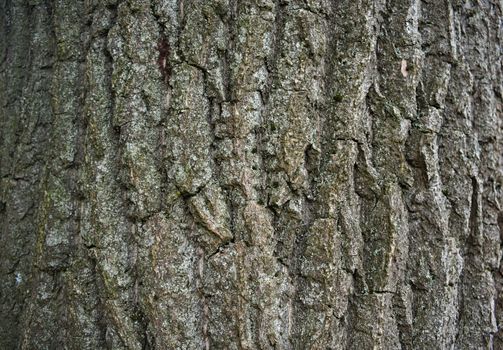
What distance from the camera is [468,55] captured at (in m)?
1.83

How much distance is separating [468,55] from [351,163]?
685 millimetres

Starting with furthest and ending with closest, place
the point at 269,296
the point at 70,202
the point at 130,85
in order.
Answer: the point at 70,202 → the point at 130,85 → the point at 269,296

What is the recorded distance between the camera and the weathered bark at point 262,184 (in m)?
1.49

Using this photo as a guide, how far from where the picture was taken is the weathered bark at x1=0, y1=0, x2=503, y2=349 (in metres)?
1.49

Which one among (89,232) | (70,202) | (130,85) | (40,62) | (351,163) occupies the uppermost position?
(40,62)

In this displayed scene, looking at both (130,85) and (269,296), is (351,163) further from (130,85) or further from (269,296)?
(130,85)

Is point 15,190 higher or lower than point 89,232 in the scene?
higher

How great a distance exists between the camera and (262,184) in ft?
4.96

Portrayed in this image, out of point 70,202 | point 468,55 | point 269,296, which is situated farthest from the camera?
point 468,55

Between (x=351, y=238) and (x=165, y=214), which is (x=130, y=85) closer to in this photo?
(x=165, y=214)

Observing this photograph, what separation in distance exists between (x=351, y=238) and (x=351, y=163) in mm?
228

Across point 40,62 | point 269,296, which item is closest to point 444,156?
point 269,296

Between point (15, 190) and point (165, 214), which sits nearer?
point (165, 214)

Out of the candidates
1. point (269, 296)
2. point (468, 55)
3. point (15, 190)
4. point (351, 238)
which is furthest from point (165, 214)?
point (468, 55)
